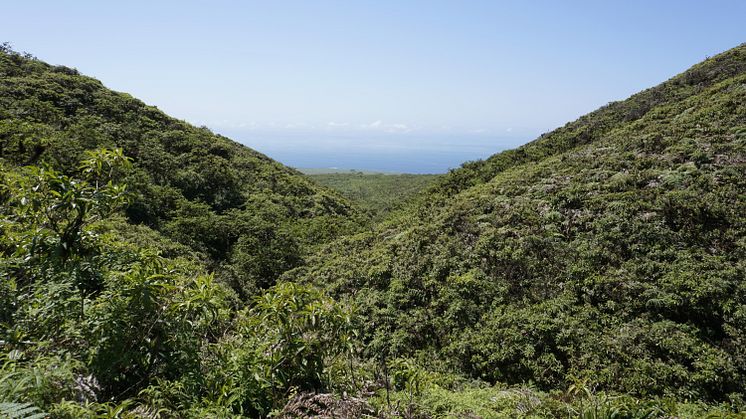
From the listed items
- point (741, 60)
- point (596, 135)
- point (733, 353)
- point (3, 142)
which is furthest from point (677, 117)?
point (3, 142)

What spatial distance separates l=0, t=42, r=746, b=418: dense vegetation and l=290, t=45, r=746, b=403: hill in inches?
2.0

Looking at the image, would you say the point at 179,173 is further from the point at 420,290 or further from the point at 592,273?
the point at 592,273

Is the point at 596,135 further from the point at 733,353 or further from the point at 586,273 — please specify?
the point at 733,353

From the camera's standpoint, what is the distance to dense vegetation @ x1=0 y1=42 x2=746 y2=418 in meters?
3.01

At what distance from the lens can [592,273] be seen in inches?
368

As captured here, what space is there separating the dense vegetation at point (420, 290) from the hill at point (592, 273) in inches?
2.0

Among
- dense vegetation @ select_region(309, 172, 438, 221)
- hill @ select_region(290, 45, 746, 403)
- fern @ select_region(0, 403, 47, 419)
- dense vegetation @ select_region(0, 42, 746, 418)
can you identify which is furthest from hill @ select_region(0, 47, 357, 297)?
dense vegetation @ select_region(309, 172, 438, 221)

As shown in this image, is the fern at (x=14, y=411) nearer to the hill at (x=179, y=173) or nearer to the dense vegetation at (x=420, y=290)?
the dense vegetation at (x=420, y=290)

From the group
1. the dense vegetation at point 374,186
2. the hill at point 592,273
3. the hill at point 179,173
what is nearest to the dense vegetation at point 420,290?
the hill at point 592,273

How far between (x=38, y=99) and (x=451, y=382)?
3797 centimetres

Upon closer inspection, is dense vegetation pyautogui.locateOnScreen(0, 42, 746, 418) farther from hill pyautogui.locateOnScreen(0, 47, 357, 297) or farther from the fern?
hill pyautogui.locateOnScreen(0, 47, 357, 297)

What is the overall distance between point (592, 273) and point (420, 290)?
4.70 meters

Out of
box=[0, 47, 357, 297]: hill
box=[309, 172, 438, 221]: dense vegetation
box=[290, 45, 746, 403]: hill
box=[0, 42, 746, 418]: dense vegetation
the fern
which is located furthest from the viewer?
box=[309, 172, 438, 221]: dense vegetation

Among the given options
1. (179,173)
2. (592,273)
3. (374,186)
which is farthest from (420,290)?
(374,186)
